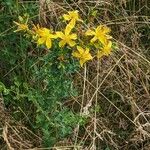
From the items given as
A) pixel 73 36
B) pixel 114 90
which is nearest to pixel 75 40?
pixel 73 36

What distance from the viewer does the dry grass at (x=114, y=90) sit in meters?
2.25

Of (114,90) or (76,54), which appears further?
(114,90)

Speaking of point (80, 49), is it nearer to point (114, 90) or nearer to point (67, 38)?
point (67, 38)

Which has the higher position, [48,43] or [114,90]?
[48,43]

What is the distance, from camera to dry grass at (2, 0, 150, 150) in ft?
7.39

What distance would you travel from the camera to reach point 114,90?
7.99 feet

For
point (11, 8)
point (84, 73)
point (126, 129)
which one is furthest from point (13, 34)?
point (126, 129)

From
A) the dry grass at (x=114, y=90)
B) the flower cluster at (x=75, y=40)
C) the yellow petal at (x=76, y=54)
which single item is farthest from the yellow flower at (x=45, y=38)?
the dry grass at (x=114, y=90)

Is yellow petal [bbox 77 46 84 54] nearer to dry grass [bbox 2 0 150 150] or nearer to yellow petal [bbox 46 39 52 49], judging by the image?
yellow petal [bbox 46 39 52 49]

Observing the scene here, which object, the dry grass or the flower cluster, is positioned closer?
the flower cluster

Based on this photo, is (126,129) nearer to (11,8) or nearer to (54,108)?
(54,108)

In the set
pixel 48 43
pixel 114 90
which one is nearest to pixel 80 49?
pixel 48 43

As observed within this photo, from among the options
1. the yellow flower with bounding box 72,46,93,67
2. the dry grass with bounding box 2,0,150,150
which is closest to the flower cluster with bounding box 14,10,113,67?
the yellow flower with bounding box 72,46,93,67

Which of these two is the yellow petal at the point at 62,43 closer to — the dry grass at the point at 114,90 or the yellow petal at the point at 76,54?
the yellow petal at the point at 76,54
